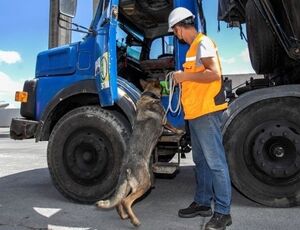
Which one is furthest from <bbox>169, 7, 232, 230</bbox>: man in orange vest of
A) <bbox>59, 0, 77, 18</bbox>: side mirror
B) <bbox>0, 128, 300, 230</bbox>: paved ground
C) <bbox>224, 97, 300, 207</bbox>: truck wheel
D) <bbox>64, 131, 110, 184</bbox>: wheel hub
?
<bbox>59, 0, 77, 18</bbox>: side mirror

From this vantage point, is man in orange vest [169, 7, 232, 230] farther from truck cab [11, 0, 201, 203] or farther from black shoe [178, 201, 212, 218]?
truck cab [11, 0, 201, 203]

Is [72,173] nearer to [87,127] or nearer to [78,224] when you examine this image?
[87,127]

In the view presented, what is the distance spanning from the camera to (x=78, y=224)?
4.33 m

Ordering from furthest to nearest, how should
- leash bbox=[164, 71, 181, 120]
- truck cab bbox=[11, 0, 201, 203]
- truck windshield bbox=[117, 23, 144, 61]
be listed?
truck windshield bbox=[117, 23, 144, 61] < truck cab bbox=[11, 0, 201, 203] < leash bbox=[164, 71, 181, 120]

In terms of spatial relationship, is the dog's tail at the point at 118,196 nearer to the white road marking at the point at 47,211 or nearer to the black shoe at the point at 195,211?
the black shoe at the point at 195,211

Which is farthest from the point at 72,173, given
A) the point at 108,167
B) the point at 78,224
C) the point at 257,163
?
the point at 257,163

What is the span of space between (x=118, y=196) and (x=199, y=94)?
1.28 metres

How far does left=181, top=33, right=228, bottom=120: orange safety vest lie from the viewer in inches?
154

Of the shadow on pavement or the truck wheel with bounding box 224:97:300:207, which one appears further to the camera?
the truck wheel with bounding box 224:97:300:207

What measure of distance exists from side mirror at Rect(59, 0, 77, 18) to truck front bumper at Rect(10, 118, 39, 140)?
1472mm

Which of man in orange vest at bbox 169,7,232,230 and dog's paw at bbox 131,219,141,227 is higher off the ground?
man in orange vest at bbox 169,7,232,230

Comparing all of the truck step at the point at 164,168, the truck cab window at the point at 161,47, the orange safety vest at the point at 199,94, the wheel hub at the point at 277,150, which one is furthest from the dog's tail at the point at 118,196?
the truck cab window at the point at 161,47

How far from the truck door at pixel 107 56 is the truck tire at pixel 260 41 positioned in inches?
63.8

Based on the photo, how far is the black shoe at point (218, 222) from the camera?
12.7 feet
